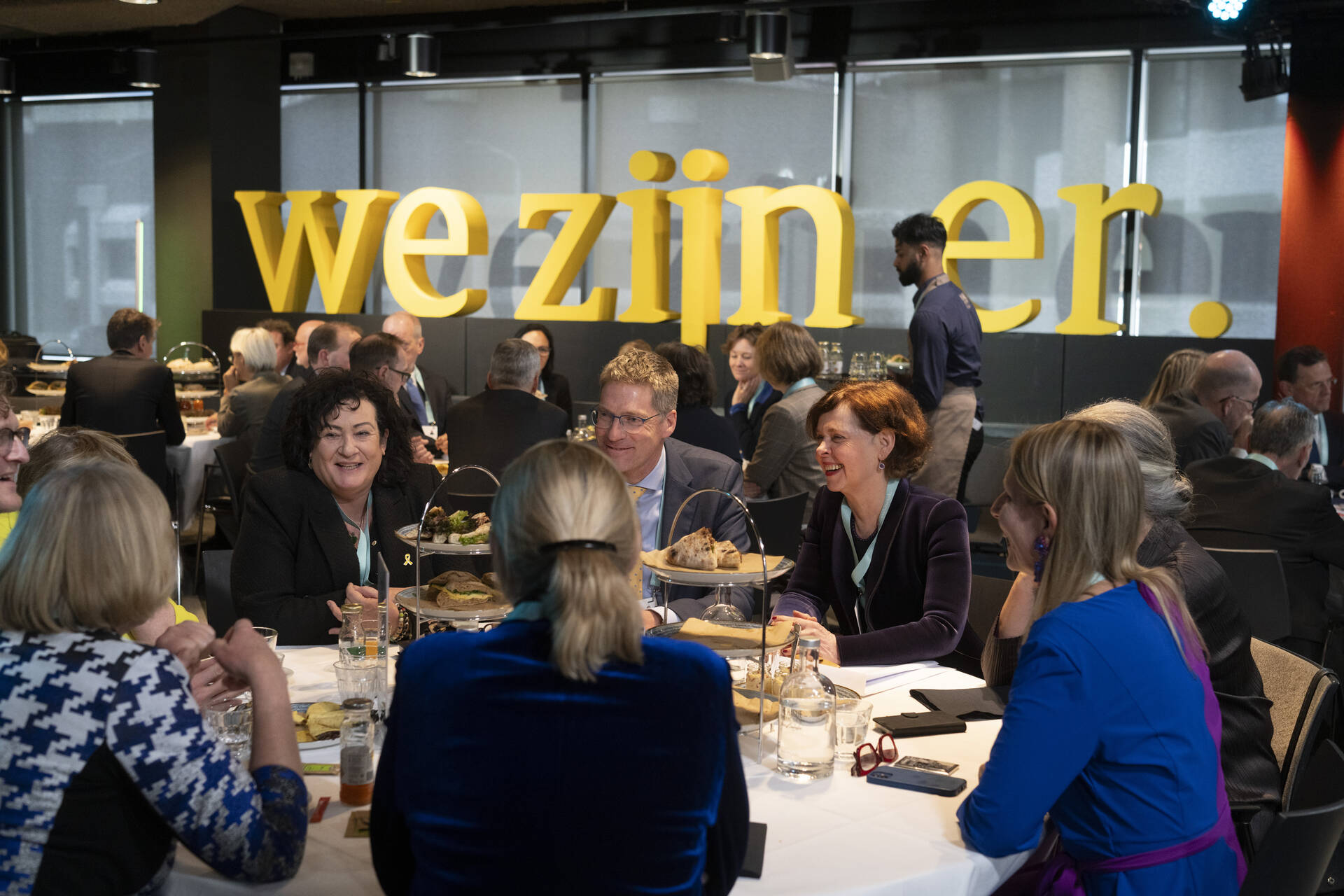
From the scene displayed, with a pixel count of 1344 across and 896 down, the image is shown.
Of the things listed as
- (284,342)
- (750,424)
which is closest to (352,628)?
(750,424)

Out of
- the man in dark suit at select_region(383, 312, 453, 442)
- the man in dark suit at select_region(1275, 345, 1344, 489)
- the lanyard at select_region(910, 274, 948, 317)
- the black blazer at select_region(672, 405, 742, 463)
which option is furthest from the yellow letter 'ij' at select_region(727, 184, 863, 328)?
the black blazer at select_region(672, 405, 742, 463)

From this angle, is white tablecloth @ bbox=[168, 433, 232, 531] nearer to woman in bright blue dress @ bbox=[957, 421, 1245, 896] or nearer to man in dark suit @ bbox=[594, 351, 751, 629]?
man in dark suit @ bbox=[594, 351, 751, 629]

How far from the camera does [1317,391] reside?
632 cm

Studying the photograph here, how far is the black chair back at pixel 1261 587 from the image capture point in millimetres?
3533

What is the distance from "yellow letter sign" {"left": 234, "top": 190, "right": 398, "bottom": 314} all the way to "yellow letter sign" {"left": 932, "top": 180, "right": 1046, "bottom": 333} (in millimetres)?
4553

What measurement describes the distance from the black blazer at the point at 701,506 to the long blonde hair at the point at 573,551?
5.38 feet

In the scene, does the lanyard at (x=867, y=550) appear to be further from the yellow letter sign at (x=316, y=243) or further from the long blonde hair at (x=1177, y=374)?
the yellow letter sign at (x=316, y=243)

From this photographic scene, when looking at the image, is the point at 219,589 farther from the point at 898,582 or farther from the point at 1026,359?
the point at 1026,359

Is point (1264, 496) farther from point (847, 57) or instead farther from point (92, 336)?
point (92, 336)

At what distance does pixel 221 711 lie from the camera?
211cm

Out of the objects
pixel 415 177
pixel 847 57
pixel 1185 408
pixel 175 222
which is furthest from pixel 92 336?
pixel 1185 408

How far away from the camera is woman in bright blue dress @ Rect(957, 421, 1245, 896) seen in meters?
1.83

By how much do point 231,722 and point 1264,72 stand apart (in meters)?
7.45

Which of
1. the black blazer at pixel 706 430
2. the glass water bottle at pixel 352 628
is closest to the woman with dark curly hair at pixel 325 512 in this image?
the glass water bottle at pixel 352 628
